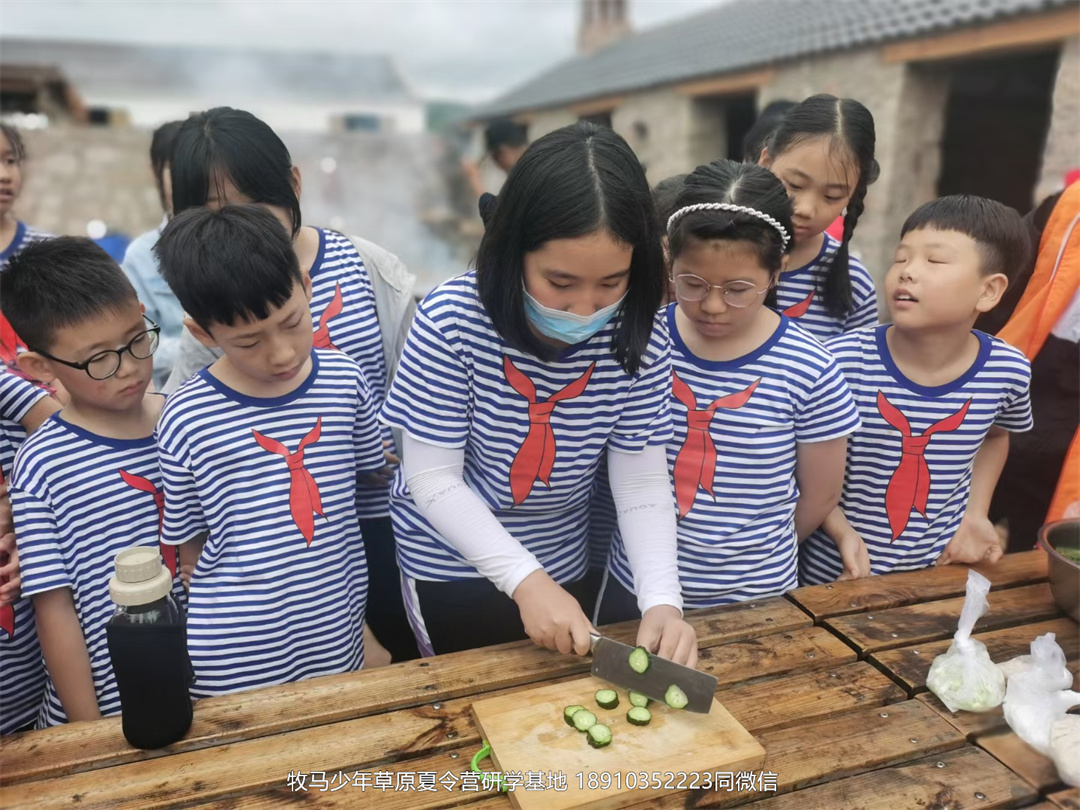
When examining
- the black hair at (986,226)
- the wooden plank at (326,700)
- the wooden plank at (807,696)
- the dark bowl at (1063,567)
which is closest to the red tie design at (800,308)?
the black hair at (986,226)

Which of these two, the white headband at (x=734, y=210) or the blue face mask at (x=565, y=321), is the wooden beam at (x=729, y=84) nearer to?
the white headband at (x=734, y=210)

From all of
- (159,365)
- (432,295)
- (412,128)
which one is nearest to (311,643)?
(432,295)

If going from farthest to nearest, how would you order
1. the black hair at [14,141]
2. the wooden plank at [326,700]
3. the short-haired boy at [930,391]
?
the black hair at [14,141] → the short-haired boy at [930,391] → the wooden plank at [326,700]

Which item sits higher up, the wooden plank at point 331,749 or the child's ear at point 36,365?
the child's ear at point 36,365

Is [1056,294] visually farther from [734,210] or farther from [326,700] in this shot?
[326,700]

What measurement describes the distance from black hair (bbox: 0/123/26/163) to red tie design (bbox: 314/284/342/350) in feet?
5.36

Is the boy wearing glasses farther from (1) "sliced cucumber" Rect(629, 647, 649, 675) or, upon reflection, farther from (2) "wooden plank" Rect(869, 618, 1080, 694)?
(2) "wooden plank" Rect(869, 618, 1080, 694)

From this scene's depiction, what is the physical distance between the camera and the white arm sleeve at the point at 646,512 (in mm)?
1668

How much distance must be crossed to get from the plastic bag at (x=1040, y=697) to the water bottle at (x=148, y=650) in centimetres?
155

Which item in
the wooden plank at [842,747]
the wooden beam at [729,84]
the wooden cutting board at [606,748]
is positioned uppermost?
the wooden beam at [729,84]

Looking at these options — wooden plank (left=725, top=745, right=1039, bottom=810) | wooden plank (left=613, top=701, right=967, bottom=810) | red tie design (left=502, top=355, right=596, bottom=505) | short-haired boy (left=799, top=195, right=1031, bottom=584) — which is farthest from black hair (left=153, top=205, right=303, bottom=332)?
short-haired boy (left=799, top=195, right=1031, bottom=584)

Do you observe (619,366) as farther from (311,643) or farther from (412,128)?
(412,128)

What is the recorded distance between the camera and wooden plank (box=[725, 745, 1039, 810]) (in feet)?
4.08

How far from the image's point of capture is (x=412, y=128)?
1246 inches
